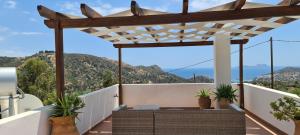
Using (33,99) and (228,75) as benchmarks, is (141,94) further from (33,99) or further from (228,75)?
(33,99)

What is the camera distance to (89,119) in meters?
6.41

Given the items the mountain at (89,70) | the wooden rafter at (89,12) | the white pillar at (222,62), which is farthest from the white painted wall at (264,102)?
the mountain at (89,70)

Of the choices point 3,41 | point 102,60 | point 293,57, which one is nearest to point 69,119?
point 102,60

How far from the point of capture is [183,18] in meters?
4.86

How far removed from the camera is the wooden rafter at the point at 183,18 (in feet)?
15.2

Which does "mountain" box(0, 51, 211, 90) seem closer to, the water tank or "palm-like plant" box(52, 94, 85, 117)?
the water tank

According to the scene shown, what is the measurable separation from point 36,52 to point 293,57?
867 inches

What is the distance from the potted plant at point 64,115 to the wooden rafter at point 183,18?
136 cm

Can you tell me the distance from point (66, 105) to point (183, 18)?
2522 mm

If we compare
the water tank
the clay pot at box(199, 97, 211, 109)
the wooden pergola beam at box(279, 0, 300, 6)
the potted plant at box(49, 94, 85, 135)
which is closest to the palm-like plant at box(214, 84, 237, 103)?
the clay pot at box(199, 97, 211, 109)

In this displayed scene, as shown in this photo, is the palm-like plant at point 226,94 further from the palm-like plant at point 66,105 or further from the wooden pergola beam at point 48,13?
the wooden pergola beam at point 48,13

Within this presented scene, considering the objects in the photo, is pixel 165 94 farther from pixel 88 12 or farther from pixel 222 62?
pixel 88 12

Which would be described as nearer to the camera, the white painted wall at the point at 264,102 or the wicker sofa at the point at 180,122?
the wicker sofa at the point at 180,122

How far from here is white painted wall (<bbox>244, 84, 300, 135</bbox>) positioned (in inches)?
218
